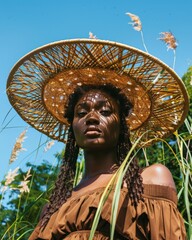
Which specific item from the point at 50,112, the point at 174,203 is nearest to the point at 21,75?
the point at 50,112

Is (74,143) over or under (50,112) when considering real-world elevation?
under

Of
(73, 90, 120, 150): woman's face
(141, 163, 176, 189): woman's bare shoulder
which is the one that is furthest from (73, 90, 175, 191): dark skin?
(141, 163, 176, 189): woman's bare shoulder

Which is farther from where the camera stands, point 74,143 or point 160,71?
point 74,143

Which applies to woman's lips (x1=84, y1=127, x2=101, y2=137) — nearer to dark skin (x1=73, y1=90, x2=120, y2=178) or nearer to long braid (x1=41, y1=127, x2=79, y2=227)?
dark skin (x1=73, y1=90, x2=120, y2=178)

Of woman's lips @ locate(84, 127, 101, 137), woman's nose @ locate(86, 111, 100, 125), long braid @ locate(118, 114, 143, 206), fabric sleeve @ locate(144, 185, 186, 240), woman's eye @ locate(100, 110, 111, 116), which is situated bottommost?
fabric sleeve @ locate(144, 185, 186, 240)

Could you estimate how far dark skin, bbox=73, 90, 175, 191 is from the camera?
2.68m

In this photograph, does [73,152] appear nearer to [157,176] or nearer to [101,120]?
[101,120]

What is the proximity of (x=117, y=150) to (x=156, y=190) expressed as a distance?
43cm

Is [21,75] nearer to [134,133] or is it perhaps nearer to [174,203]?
[134,133]

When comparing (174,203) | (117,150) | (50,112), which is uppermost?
(50,112)

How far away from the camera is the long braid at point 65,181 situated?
8.82 ft

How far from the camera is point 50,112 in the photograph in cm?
315

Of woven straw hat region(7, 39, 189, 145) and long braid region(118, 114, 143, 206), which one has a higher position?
woven straw hat region(7, 39, 189, 145)

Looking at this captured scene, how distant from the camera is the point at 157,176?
251 centimetres
